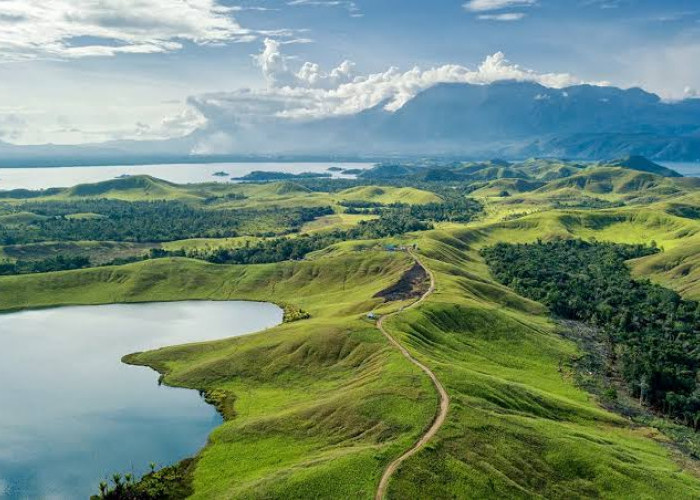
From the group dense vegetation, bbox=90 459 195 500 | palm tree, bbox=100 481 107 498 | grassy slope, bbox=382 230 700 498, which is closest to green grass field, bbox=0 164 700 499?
grassy slope, bbox=382 230 700 498

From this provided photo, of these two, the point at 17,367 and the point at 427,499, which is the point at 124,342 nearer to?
the point at 17,367

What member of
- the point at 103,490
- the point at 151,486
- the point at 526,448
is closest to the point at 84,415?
the point at 103,490

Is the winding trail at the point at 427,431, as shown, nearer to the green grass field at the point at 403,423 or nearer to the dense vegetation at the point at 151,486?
the green grass field at the point at 403,423

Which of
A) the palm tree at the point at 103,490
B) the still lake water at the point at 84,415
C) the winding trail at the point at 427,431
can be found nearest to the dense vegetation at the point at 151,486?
the palm tree at the point at 103,490

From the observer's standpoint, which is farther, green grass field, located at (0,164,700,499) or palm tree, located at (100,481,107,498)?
palm tree, located at (100,481,107,498)

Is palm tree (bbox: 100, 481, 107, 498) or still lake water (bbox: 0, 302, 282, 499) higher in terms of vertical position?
palm tree (bbox: 100, 481, 107, 498)

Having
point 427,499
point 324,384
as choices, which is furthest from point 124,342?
point 427,499

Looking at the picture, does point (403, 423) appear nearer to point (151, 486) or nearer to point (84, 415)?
point (151, 486)

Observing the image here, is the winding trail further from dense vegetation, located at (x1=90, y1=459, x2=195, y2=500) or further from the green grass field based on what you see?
dense vegetation, located at (x1=90, y1=459, x2=195, y2=500)

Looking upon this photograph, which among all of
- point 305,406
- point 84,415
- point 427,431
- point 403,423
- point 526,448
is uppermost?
point 403,423
